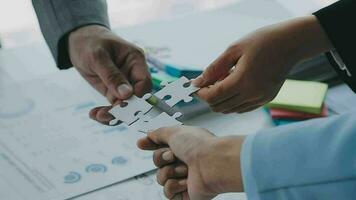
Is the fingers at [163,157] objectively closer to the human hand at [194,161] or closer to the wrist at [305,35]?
the human hand at [194,161]

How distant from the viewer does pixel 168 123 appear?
27.7 inches

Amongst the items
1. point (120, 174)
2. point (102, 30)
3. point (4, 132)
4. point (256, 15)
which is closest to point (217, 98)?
point (120, 174)

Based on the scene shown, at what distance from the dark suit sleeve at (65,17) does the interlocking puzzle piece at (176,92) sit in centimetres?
28

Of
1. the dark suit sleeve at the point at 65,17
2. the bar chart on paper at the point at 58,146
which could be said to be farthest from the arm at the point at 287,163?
the dark suit sleeve at the point at 65,17

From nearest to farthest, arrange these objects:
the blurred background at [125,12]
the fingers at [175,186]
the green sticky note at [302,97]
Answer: the fingers at [175,186] → the green sticky note at [302,97] → the blurred background at [125,12]

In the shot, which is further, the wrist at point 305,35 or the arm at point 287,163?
the wrist at point 305,35

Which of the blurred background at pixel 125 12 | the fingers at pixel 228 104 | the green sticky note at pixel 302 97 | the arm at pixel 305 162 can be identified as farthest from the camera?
the blurred background at pixel 125 12

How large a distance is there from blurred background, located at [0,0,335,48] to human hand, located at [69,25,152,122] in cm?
35

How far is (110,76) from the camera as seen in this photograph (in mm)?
855

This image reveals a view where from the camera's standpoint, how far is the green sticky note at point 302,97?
897 mm

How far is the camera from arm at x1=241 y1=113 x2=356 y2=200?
484 millimetres

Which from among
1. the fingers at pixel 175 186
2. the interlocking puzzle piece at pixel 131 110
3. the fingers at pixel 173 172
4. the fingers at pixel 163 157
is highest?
the interlocking puzzle piece at pixel 131 110

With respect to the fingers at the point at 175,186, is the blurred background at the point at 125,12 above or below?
above

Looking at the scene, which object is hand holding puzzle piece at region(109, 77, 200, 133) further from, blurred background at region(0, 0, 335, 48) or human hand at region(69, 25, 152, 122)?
blurred background at region(0, 0, 335, 48)
